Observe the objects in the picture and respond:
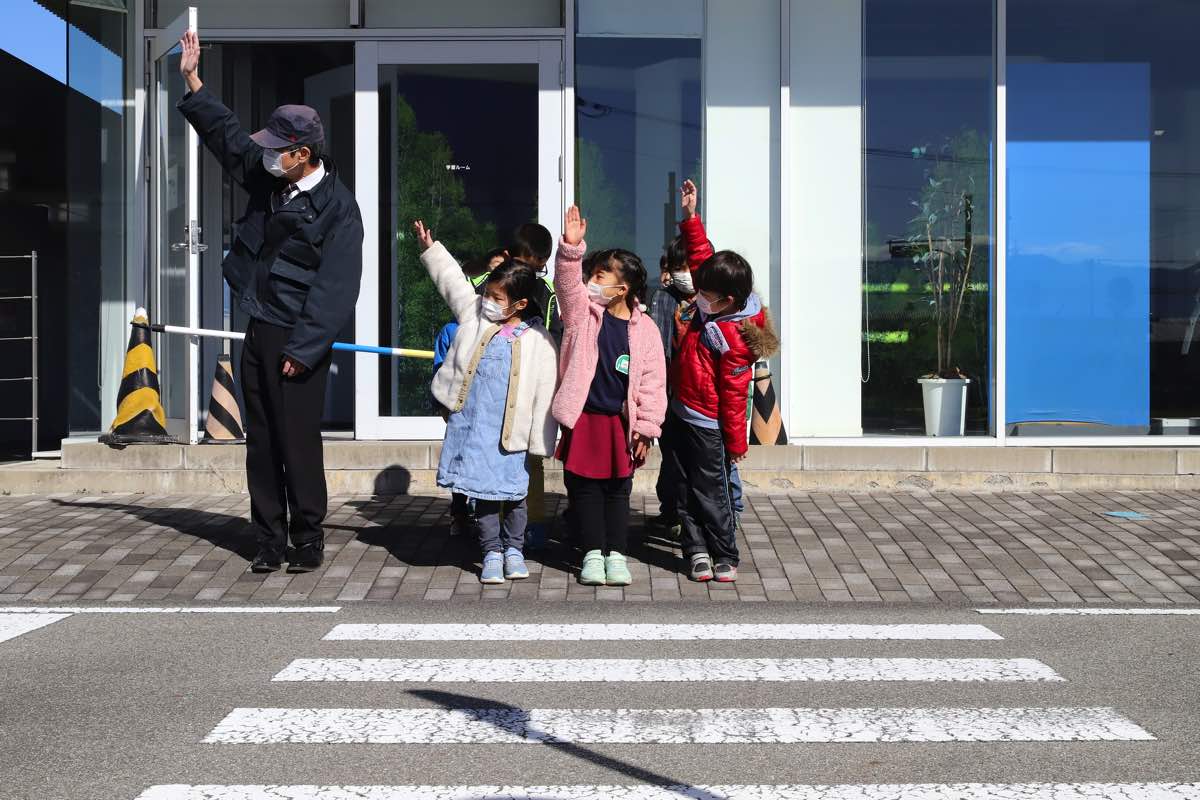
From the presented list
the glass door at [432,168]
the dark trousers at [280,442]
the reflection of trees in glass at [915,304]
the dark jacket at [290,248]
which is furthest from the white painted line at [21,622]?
the reflection of trees in glass at [915,304]

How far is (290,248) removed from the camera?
7258 mm

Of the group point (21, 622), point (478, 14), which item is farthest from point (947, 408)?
point (21, 622)

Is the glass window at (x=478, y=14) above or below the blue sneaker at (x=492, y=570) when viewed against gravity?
above

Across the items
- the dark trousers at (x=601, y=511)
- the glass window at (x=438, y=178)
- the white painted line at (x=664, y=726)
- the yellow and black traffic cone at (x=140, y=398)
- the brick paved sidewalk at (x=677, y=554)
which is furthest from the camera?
the glass window at (x=438, y=178)

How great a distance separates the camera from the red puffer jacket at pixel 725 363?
7.13 m

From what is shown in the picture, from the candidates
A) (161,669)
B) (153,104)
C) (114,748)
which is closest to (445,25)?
(153,104)

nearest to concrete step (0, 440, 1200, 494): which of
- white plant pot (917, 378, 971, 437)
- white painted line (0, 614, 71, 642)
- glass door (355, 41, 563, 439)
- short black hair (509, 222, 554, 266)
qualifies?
white plant pot (917, 378, 971, 437)

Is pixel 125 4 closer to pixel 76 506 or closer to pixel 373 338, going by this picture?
pixel 373 338

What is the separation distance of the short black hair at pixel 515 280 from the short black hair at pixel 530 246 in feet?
0.82

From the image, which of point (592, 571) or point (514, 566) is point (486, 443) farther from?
point (592, 571)

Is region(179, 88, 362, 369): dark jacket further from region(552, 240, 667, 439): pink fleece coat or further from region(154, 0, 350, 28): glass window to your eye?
region(154, 0, 350, 28): glass window

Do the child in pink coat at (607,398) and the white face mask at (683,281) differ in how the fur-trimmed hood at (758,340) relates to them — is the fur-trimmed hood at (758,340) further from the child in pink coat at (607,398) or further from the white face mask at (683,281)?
the white face mask at (683,281)

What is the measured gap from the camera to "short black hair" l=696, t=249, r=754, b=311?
7105mm

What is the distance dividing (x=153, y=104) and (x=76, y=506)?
345cm
